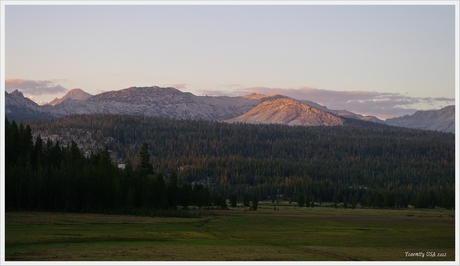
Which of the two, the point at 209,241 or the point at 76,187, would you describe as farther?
the point at 76,187

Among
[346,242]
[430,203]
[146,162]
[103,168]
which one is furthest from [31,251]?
[430,203]

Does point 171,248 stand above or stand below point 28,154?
below

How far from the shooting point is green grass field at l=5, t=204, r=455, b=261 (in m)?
50.8

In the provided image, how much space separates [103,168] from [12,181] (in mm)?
21241

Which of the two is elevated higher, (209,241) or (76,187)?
(76,187)

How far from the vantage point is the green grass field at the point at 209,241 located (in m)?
50.8

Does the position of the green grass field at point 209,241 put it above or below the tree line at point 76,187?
below

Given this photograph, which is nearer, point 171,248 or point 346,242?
point 171,248

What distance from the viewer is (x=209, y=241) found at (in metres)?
63.0

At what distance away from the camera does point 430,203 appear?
186 metres

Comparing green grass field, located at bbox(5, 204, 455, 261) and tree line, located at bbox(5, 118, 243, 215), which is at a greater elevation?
tree line, located at bbox(5, 118, 243, 215)

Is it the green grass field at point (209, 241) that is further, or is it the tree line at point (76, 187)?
the tree line at point (76, 187)

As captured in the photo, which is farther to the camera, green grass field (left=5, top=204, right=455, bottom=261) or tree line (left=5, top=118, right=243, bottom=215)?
tree line (left=5, top=118, right=243, bottom=215)

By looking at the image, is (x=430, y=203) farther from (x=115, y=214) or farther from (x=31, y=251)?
(x=31, y=251)
